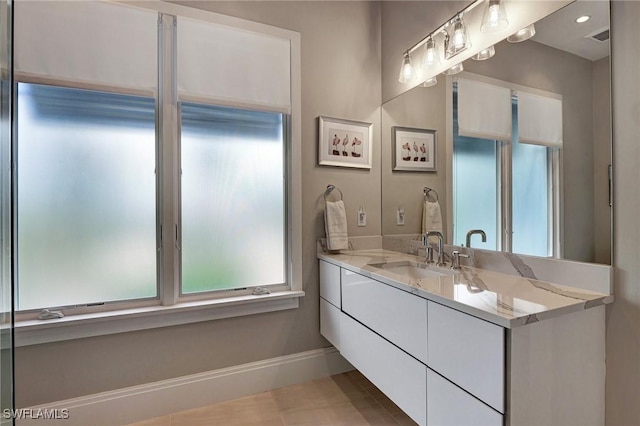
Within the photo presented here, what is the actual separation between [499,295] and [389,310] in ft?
1.58

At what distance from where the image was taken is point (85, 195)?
1618 mm

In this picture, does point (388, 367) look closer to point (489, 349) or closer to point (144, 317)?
point (489, 349)

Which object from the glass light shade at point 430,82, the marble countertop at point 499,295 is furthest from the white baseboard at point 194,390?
the glass light shade at point 430,82

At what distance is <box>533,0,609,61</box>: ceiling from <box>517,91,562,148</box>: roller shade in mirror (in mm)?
193

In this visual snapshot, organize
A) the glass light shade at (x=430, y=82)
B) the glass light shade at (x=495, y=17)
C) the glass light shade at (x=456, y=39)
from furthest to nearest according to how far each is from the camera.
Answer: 1. the glass light shade at (x=430, y=82)
2. the glass light shade at (x=456, y=39)
3. the glass light shade at (x=495, y=17)

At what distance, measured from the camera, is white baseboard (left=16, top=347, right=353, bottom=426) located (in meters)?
1.60

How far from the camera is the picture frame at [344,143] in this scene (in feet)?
6.98

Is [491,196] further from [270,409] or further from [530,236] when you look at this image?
[270,409]

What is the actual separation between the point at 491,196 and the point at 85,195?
7.04ft

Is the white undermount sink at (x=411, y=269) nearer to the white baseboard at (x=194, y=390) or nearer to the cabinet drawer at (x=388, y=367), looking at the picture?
the cabinet drawer at (x=388, y=367)

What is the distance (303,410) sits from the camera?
1.77 meters

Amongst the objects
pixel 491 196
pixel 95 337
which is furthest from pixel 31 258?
pixel 491 196

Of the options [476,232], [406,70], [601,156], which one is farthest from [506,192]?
[406,70]

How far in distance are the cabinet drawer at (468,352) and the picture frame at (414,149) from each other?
1.06 meters
